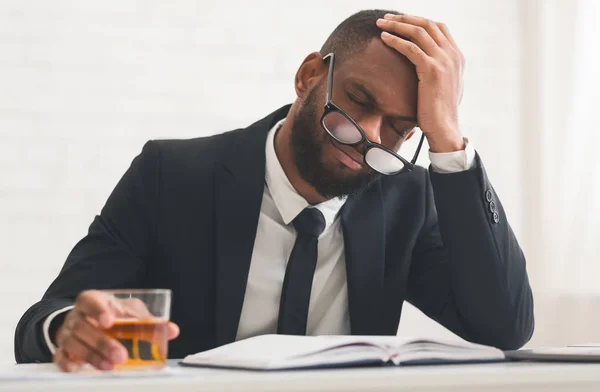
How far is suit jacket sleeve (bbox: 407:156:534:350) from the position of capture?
136 centimetres

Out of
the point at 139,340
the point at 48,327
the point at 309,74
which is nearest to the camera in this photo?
the point at 139,340

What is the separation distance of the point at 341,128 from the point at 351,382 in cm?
72

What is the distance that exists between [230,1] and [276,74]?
0.31 meters

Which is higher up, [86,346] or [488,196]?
[488,196]

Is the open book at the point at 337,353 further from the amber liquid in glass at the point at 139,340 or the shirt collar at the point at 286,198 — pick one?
the shirt collar at the point at 286,198

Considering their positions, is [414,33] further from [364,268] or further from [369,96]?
[364,268]

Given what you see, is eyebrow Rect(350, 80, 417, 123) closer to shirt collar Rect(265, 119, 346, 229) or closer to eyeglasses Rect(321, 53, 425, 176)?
eyeglasses Rect(321, 53, 425, 176)

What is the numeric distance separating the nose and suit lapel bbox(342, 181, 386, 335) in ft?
0.66

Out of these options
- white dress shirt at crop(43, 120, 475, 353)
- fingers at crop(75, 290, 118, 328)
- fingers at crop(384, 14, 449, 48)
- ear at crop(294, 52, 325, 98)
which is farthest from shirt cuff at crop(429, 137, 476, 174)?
fingers at crop(75, 290, 118, 328)

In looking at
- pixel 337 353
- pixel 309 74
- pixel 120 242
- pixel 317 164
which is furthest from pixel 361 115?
pixel 337 353

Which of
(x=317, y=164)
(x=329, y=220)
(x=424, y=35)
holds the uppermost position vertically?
(x=424, y=35)

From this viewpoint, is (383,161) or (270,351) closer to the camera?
(270,351)

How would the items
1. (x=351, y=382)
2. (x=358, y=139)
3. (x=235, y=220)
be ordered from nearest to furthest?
1. (x=351, y=382)
2. (x=358, y=139)
3. (x=235, y=220)

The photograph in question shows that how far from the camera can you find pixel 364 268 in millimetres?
1487
